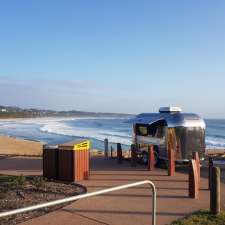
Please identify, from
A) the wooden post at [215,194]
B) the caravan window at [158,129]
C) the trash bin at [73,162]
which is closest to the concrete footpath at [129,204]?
the trash bin at [73,162]

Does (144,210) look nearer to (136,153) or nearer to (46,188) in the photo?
Answer: (46,188)

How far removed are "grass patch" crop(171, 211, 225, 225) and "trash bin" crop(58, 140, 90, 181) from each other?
4895 millimetres

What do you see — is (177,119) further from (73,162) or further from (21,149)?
(21,149)

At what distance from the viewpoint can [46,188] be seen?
471 inches

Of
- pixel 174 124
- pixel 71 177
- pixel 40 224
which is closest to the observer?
pixel 40 224

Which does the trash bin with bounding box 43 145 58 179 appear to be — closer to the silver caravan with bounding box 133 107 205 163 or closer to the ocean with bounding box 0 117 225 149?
the silver caravan with bounding box 133 107 205 163

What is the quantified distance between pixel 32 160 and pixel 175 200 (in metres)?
10.1

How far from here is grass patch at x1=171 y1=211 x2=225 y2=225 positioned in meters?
8.45

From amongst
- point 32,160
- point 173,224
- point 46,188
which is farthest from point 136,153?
point 173,224

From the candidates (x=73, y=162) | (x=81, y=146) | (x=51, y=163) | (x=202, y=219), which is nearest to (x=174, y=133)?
(x=81, y=146)

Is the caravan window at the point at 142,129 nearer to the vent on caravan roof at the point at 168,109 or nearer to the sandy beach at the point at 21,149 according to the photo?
the vent on caravan roof at the point at 168,109

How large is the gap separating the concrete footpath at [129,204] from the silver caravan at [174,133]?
7.95ft

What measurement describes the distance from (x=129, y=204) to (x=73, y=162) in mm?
3608

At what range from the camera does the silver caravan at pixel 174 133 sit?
17.5m
